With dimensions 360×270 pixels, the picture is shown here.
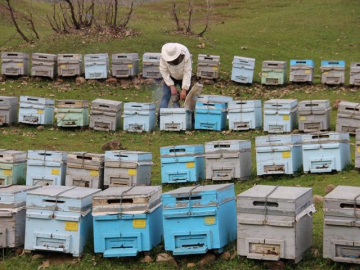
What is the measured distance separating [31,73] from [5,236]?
1397 centimetres

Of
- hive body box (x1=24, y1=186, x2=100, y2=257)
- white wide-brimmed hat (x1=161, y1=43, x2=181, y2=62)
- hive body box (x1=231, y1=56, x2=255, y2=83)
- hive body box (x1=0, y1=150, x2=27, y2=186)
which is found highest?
hive body box (x1=231, y1=56, x2=255, y2=83)

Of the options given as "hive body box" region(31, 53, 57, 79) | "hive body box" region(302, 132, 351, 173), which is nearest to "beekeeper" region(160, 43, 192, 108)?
"hive body box" region(302, 132, 351, 173)

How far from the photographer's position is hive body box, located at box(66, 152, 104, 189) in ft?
42.8

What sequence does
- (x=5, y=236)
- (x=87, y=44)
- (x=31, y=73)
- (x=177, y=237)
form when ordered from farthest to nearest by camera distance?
(x=87, y=44)
(x=31, y=73)
(x=5, y=236)
(x=177, y=237)

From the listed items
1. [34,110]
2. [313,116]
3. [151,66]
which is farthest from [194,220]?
[151,66]

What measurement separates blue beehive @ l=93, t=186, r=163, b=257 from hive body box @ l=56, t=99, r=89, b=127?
900cm

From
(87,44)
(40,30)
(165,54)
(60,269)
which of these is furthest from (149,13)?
(60,269)

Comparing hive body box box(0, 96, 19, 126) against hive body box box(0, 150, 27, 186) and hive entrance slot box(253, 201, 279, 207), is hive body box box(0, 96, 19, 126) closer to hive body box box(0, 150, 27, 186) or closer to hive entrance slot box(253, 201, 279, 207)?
hive body box box(0, 150, 27, 186)

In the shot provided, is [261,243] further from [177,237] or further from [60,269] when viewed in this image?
[60,269]

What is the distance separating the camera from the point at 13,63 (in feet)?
77.8

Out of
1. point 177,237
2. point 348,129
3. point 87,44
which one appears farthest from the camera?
point 87,44

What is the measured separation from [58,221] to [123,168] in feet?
9.37

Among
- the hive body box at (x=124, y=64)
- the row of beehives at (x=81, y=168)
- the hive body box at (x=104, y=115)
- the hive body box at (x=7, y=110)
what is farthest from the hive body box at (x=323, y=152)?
the hive body box at (x=124, y=64)

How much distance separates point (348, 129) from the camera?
56.1 feet
